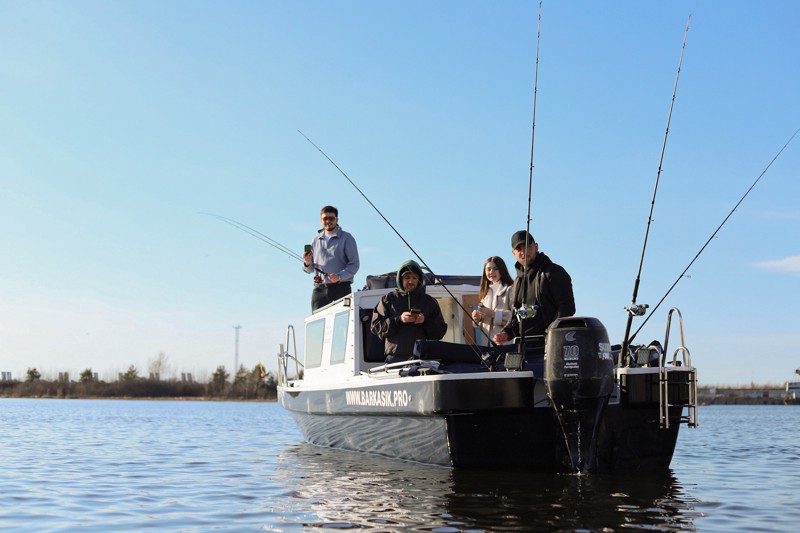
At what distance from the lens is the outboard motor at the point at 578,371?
7.58 metres

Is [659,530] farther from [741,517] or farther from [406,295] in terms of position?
[406,295]

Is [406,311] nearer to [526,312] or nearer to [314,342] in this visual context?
[526,312]

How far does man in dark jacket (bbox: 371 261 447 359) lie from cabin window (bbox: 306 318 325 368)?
251 centimetres

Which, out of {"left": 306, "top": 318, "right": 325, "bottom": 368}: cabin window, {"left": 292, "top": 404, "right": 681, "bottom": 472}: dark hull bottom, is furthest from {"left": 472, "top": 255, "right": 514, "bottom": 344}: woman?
{"left": 306, "top": 318, "right": 325, "bottom": 368}: cabin window

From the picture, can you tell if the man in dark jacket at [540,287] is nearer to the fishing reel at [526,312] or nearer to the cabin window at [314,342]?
the fishing reel at [526,312]

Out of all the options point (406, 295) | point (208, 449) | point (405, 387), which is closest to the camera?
point (405, 387)

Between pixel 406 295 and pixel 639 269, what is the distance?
2.50m

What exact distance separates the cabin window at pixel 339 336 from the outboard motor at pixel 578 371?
3.66 meters

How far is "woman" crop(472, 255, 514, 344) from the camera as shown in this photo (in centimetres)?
927

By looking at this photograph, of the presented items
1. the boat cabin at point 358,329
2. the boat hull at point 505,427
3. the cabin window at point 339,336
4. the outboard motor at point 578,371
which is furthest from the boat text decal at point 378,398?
the outboard motor at point 578,371

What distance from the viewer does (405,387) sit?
338 inches

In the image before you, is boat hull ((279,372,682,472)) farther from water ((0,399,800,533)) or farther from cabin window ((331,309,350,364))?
cabin window ((331,309,350,364))

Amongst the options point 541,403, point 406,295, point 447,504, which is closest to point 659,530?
point 447,504

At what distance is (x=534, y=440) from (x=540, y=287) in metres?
1.42
